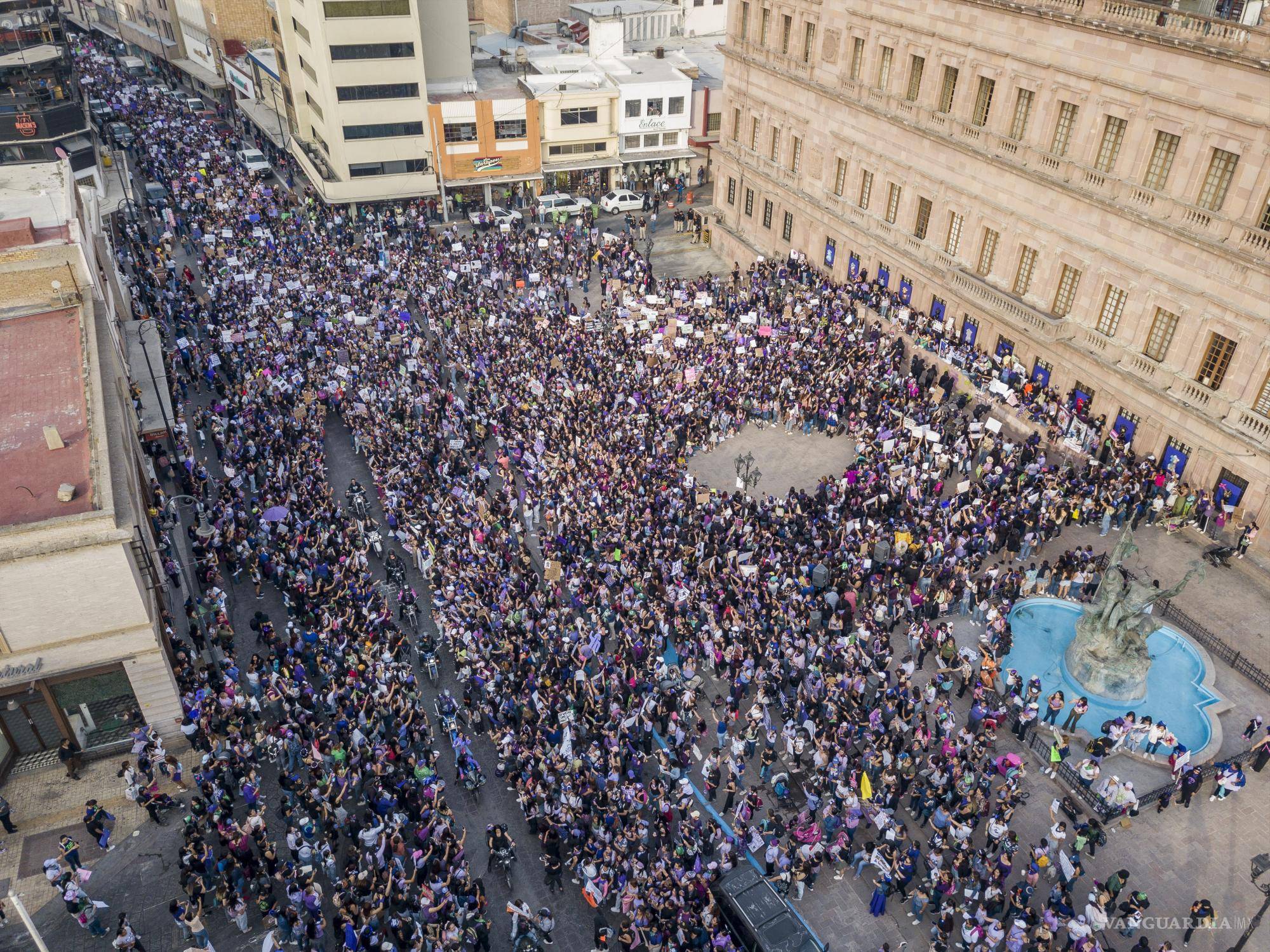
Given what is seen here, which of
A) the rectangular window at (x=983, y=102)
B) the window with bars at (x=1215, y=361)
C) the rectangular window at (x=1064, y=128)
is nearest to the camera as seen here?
the window with bars at (x=1215, y=361)

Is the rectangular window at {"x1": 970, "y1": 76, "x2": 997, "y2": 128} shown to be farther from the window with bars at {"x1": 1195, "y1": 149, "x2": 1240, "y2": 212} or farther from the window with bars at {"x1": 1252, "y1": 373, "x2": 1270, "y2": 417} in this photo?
the window with bars at {"x1": 1252, "y1": 373, "x2": 1270, "y2": 417}

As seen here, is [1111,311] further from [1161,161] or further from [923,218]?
[923,218]

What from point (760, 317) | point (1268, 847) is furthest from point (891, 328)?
point (1268, 847)

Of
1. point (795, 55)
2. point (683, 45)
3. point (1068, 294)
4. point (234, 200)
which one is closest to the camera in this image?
point (1068, 294)

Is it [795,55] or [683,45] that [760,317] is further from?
[683,45]

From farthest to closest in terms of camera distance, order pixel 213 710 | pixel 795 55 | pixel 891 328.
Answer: pixel 795 55, pixel 891 328, pixel 213 710

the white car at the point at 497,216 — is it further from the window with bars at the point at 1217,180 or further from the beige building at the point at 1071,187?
the window with bars at the point at 1217,180

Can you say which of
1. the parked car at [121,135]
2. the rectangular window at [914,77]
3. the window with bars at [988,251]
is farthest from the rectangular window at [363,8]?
the window with bars at [988,251]
